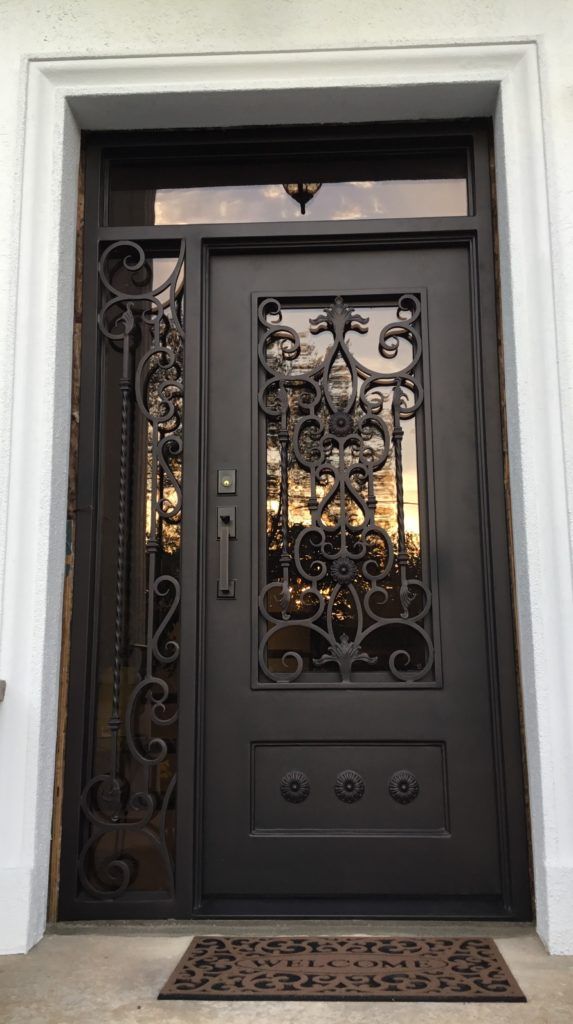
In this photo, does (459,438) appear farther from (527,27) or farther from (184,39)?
(184,39)

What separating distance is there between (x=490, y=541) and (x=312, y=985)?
1.43 meters

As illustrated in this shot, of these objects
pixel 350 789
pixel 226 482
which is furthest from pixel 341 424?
pixel 350 789

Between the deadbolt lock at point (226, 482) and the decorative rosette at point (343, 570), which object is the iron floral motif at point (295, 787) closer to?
the decorative rosette at point (343, 570)

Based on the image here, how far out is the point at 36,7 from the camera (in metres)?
2.77

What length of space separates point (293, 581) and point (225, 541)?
0.89 ft

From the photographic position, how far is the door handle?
8.87 feet

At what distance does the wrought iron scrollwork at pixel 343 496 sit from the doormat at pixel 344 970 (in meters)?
0.79

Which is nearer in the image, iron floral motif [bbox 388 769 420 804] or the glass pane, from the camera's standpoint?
iron floral motif [bbox 388 769 420 804]

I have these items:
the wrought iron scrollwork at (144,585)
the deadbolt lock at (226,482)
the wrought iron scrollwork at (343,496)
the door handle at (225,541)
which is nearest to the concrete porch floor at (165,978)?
the wrought iron scrollwork at (144,585)

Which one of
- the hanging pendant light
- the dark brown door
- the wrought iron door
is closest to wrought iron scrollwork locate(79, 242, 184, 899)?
the wrought iron door

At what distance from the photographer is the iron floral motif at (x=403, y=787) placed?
8.48 ft

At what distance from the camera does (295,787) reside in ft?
8.57

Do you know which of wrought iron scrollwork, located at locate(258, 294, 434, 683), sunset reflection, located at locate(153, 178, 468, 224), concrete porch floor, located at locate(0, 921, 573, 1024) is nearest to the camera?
concrete porch floor, located at locate(0, 921, 573, 1024)

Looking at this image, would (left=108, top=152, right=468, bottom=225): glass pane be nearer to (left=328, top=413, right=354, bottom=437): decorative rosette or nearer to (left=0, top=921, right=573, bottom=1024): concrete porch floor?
(left=328, top=413, right=354, bottom=437): decorative rosette
